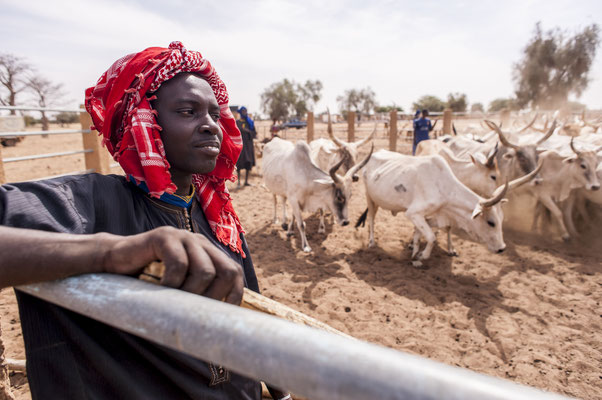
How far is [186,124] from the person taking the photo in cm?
126

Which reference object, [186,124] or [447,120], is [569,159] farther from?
[447,120]

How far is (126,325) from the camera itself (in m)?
0.50

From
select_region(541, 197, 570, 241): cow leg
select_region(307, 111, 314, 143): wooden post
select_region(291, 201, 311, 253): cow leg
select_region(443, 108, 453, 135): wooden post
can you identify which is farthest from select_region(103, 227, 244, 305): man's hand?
select_region(443, 108, 453, 135): wooden post

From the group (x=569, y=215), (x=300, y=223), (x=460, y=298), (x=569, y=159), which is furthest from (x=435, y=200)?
(x=569, y=215)

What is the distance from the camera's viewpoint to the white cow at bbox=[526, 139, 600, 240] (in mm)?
5789

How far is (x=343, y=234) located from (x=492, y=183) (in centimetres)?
276

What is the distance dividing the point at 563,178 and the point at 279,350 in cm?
750

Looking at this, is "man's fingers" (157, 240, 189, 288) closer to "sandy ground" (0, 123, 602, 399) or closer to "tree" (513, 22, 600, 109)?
"sandy ground" (0, 123, 602, 399)

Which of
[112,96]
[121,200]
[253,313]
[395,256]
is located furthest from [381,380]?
[395,256]

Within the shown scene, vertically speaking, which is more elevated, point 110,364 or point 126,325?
point 126,325

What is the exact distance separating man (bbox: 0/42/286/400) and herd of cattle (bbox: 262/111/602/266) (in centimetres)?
390

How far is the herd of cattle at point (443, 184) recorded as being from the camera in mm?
4809

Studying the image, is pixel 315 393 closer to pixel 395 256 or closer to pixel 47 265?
pixel 47 265

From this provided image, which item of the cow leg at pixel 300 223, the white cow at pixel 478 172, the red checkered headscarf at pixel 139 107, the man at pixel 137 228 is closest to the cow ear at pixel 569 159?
the white cow at pixel 478 172
